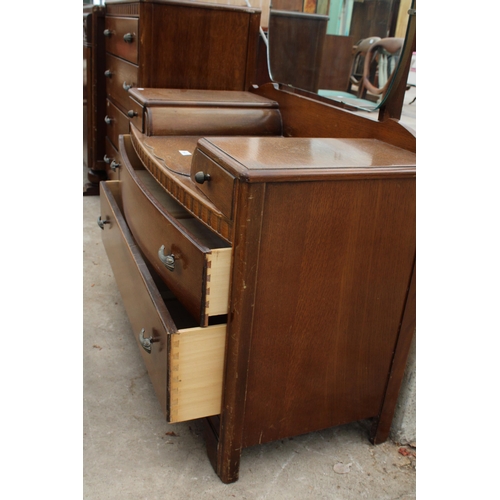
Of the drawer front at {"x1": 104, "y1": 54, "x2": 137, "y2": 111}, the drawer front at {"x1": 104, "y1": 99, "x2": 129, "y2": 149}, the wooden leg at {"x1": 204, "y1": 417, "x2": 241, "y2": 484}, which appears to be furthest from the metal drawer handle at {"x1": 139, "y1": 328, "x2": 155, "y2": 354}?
the drawer front at {"x1": 104, "y1": 99, "x2": 129, "y2": 149}

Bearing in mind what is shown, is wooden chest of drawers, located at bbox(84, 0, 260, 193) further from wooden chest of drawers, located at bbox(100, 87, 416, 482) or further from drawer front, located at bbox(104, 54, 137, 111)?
wooden chest of drawers, located at bbox(100, 87, 416, 482)

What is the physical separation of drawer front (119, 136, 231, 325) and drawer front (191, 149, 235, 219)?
0.09 m

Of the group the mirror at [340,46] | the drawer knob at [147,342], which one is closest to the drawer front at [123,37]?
the mirror at [340,46]

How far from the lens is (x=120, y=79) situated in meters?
2.44

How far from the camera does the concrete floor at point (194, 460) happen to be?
1.27 meters

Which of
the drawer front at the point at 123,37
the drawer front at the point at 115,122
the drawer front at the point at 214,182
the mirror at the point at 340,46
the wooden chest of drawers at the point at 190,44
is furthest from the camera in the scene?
the drawer front at the point at 115,122

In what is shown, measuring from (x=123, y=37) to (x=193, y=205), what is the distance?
4.61ft

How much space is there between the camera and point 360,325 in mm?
1252

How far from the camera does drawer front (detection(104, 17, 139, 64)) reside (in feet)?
6.87

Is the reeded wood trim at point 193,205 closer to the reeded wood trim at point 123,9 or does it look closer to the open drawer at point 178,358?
the open drawer at point 178,358

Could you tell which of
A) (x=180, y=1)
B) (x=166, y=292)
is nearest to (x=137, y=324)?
(x=166, y=292)

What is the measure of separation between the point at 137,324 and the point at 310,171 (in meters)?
0.68

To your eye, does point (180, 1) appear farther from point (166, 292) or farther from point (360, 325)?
point (360, 325)

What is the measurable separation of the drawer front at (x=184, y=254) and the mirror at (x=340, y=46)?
562 mm
